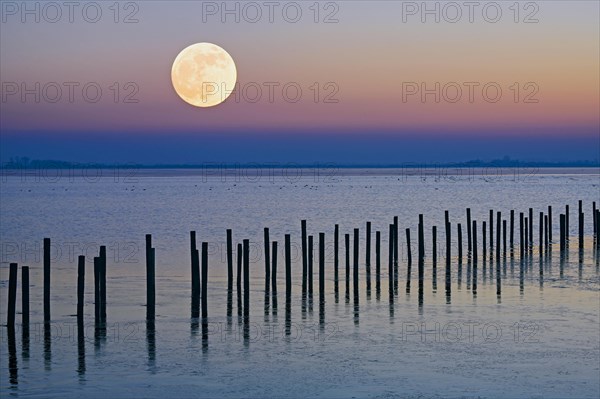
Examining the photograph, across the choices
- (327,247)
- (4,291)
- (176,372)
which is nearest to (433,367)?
(176,372)

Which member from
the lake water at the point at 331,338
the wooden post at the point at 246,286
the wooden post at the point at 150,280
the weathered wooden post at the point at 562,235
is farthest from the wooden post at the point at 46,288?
the weathered wooden post at the point at 562,235

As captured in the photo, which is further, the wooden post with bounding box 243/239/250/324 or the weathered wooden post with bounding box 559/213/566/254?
the weathered wooden post with bounding box 559/213/566/254

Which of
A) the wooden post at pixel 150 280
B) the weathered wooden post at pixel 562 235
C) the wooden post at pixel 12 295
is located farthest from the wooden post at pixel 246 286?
the weathered wooden post at pixel 562 235

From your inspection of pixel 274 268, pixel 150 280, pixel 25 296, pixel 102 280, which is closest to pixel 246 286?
pixel 274 268

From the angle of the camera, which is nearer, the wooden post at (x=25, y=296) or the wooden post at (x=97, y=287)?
the wooden post at (x=25, y=296)

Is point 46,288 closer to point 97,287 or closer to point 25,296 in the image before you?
point 25,296

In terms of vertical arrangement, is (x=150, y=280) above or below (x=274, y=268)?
above

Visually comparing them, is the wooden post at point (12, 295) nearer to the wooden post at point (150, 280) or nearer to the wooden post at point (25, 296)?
the wooden post at point (25, 296)

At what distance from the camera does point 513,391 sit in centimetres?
1536

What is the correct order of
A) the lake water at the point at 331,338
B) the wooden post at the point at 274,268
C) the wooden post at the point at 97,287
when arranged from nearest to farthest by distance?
1. the lake water at the point at 331,338
2. the wooden post at the point at 97,287
3. the wooden post at the point at 274,268

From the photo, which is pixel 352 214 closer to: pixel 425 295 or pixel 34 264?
pixel 34 264

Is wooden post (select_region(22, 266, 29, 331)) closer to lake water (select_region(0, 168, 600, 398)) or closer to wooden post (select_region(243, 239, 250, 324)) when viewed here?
lake water (select_region(0, 168, 600, 398))

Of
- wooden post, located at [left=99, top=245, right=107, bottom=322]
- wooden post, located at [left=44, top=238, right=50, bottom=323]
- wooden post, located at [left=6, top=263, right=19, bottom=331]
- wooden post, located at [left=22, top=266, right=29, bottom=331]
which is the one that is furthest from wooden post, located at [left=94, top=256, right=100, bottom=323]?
wooden post, located at [left=6, top=263, right=19, bottom=331]

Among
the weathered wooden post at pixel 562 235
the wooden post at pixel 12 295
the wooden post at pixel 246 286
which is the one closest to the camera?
A: the wooden post at pixel 12 295
